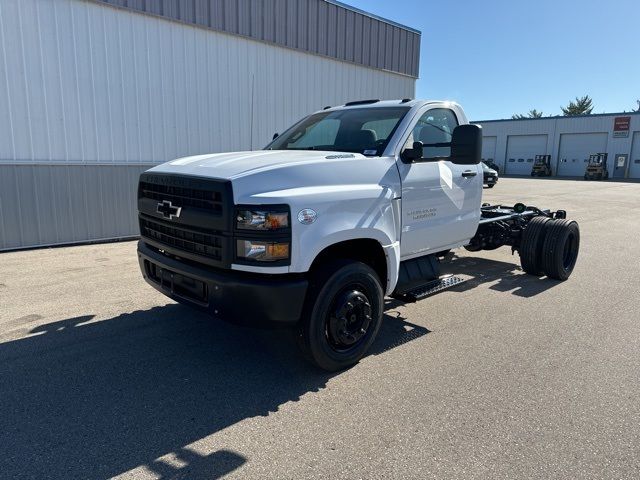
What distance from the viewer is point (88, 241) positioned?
9055mm

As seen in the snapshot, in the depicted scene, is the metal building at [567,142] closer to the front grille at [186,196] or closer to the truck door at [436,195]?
the truck door at [436,195]

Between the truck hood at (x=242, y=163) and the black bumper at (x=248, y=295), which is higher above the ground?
the truck hood at (x=242, y=163)

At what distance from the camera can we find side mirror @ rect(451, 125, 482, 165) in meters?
4.06

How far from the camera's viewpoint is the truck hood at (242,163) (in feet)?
11.1

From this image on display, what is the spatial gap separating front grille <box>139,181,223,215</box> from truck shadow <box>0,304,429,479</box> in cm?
134

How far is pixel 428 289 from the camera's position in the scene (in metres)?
4.66

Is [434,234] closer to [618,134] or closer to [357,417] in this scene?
[357,417]

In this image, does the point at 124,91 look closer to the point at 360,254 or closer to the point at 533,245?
the point at 360,254

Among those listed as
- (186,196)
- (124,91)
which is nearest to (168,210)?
(186,196)

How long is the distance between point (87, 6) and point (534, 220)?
8552mm

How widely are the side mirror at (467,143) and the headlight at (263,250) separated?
1905 mm

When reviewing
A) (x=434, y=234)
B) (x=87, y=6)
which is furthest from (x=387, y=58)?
(x=434, y=234)

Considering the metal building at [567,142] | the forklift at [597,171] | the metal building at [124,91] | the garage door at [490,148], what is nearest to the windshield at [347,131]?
the metal building at [124,91]

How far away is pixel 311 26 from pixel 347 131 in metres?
8.58
